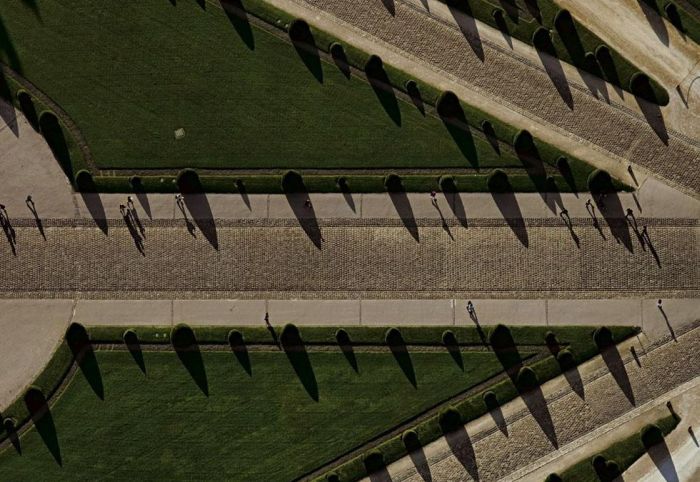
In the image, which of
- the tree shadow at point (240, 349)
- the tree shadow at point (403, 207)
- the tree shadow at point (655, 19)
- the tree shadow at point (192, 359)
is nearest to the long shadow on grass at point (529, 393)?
the tree shadow at point (403, 207)

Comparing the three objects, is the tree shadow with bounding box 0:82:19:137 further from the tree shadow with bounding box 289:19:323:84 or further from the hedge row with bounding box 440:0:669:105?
the hedge row with bounding box 440:0:669:105

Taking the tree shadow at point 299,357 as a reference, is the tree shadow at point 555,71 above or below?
above

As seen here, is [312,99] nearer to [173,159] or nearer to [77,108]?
[173,159]

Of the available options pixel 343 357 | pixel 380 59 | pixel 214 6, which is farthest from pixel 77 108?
pixel 343 357

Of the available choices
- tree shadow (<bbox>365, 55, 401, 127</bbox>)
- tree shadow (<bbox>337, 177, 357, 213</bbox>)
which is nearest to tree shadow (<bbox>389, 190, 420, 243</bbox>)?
tree shadow (<bbox>337, 177, 357, 213</bbox>)

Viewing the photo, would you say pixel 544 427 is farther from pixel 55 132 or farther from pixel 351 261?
pixel 55 132

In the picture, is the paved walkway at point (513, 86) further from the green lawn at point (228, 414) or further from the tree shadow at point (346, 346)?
the tree shadow at point (346, 346)
